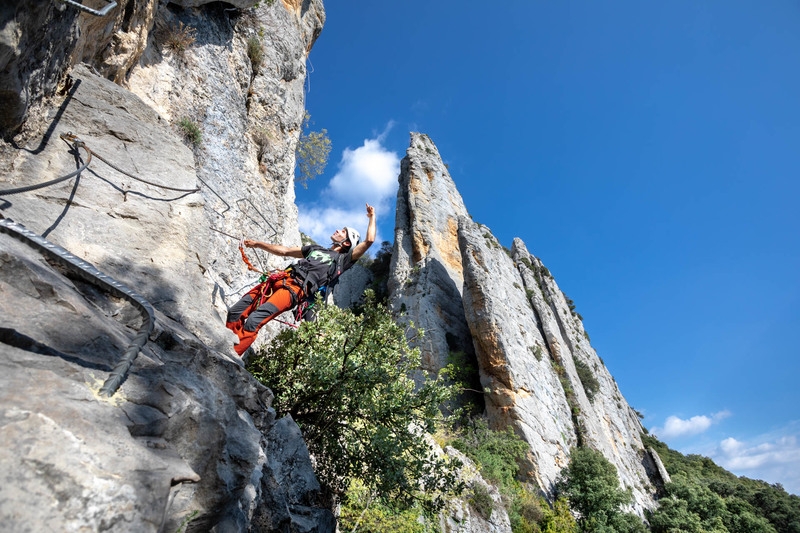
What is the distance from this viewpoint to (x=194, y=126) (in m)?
7.32

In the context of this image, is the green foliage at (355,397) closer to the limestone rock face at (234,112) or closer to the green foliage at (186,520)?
the limestone rock face at (234,112)

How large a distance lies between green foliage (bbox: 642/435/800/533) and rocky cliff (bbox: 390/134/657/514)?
1459mm

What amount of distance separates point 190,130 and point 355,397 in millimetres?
5265

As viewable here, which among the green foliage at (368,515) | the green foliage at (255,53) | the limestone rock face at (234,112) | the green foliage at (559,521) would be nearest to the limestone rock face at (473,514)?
the green foliage at (368,515)

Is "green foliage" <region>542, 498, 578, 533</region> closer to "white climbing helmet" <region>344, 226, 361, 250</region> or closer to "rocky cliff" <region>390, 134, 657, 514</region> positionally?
"rocky cliff" <region>390, 134, 657, 514</region>

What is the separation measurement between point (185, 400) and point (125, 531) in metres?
0.97

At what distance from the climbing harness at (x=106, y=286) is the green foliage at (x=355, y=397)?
9.55ft

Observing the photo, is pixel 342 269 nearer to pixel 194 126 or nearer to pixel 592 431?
pixel 194 126

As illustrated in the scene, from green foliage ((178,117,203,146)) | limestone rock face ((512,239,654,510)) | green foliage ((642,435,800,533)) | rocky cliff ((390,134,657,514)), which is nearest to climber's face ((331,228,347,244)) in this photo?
green foliage ((178,117,203,146))

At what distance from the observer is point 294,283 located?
580 cm

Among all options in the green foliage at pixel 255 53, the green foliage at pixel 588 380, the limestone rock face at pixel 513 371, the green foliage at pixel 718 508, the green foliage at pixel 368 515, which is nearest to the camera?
the green foliage at pixel 368 515

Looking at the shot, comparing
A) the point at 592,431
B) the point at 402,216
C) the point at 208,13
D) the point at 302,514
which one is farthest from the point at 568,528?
the point at 402,216

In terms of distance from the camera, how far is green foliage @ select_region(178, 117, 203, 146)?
23.6 feet

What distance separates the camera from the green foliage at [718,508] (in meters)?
22.3
